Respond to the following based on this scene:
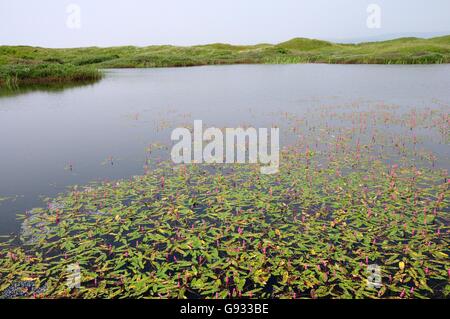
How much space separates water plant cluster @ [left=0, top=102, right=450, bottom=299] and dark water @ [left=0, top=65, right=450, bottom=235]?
67.2 inches

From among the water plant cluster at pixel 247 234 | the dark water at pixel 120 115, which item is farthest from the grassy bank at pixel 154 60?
the water plant cluster at pixel 247 234

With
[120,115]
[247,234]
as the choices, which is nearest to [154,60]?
[120,115]

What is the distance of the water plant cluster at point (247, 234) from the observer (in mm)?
6680

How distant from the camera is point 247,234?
8.41 metres

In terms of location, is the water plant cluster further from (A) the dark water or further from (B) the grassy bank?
(B) the grassy bank

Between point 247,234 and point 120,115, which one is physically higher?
point 120,115

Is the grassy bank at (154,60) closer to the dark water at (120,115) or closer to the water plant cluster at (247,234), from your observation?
the dark water at (120,115)

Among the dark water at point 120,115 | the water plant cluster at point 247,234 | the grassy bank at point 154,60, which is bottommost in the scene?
the water plant cluster at point 247,234

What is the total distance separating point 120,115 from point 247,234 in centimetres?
1862

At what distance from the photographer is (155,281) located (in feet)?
22.2

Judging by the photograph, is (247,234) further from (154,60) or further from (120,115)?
(154,60)

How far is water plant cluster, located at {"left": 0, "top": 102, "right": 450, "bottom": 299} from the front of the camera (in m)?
6.68

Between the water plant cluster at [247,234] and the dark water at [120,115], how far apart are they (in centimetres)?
171

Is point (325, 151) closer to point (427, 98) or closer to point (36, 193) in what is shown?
point (36, 193)
